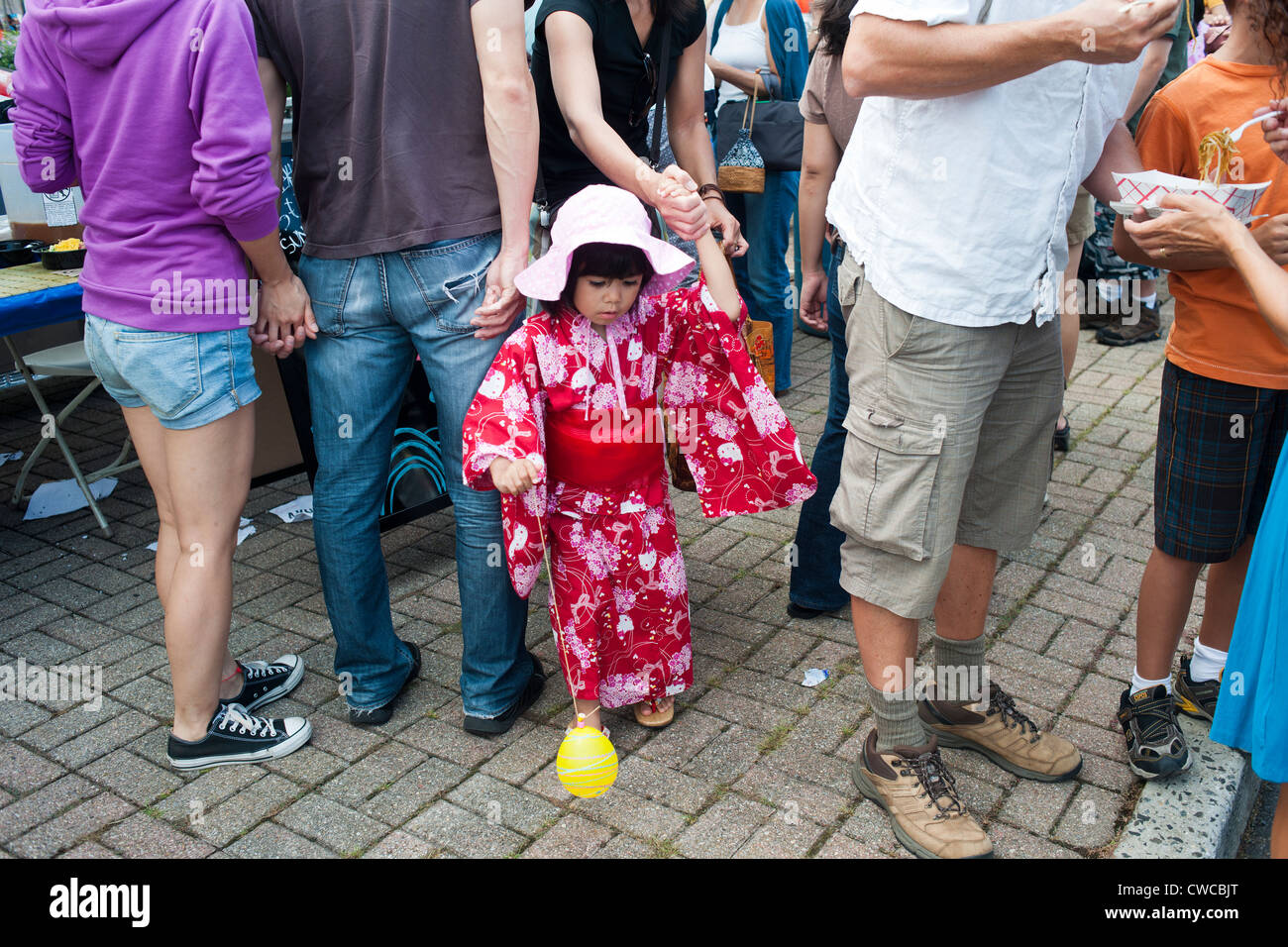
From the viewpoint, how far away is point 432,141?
273cm

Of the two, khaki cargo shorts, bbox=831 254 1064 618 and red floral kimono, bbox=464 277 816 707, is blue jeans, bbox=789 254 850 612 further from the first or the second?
khaki cargo shorts, bbox=831 254 1064 618

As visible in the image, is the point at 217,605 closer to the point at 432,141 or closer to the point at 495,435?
the point at 495,435

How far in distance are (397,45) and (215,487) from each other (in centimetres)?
122

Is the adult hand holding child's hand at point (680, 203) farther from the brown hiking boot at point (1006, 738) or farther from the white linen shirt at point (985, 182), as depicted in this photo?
the brown hiking boot at point (1006, 738)

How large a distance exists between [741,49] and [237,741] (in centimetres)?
396

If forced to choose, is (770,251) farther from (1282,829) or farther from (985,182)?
(1282,829)

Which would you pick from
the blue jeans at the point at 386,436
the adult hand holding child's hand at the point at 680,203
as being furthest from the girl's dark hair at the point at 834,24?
the blue jeans at the point at 386,436

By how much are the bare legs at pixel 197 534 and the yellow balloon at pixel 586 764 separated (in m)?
1.10

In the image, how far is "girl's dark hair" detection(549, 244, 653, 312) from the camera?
2607 millimetres

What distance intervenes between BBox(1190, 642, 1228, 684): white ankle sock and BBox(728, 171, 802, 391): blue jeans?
112 inches

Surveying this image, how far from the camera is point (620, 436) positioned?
2834 millimetres

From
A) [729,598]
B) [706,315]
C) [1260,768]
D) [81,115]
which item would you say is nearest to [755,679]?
[729,598]

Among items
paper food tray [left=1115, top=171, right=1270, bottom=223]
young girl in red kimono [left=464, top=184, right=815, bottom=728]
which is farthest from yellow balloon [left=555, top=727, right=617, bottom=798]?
paper food tray [left=1115, top=171, right=1270, bottom=223]

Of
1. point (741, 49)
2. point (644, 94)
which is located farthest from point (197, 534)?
point (741, 49)
